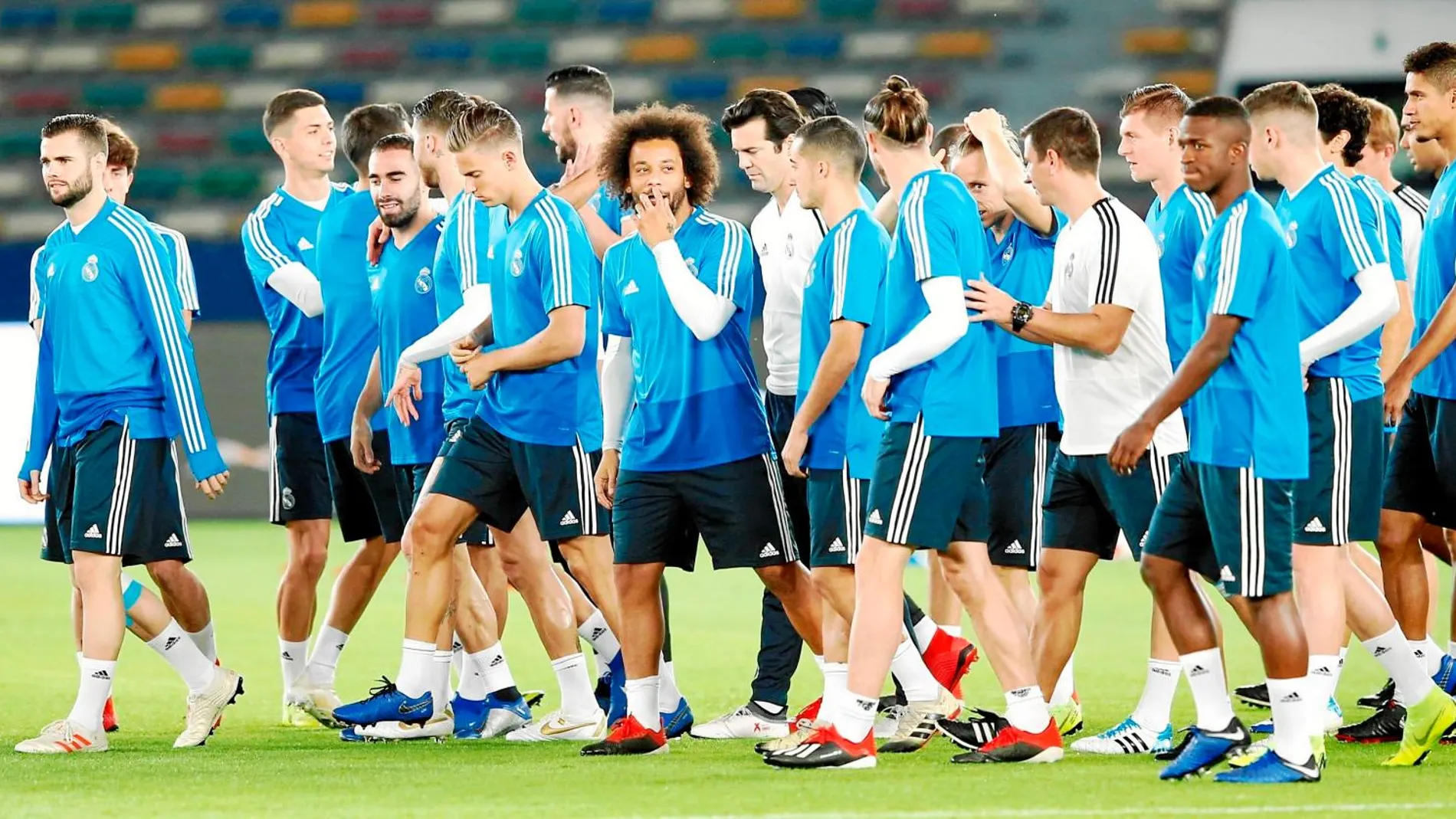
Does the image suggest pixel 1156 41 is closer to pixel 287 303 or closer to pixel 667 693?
pixel 287 303

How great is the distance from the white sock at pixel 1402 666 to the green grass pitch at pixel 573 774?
23 cm

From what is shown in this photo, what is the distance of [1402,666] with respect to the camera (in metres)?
6.14

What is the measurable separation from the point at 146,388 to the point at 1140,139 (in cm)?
340

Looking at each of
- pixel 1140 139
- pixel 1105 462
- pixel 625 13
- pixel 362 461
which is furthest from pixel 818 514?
pixel 625 13

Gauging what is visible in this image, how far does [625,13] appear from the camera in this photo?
2228cm

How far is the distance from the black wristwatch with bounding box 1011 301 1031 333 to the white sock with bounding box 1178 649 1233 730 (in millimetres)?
1058

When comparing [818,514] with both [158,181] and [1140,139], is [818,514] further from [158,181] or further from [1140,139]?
[158,181]

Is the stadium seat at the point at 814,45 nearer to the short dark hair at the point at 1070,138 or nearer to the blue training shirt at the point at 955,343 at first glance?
the short dark hair at the point at 1070,138

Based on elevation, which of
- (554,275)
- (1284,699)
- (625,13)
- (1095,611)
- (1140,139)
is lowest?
(1095,611)

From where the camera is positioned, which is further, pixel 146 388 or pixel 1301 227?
pixel 146 388

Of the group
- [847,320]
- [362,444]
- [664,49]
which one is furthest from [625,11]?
[847,320]

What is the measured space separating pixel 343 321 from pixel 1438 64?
4.16 m

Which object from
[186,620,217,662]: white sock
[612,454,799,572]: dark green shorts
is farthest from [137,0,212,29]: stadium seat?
[612,454,799,572]: dark green shorts

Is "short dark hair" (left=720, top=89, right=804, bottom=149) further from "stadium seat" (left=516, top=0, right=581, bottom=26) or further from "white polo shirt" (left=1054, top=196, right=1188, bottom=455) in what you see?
"stadium seat" (left=516, top=0, right=581, bottom=26)
